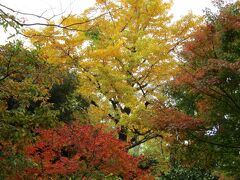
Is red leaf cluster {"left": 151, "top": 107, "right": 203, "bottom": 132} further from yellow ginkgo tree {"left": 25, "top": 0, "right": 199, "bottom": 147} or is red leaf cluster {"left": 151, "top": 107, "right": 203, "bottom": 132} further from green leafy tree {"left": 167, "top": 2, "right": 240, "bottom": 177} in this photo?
yellow ginkgo tree {"left": 25, "top": 0, "right": 199, "bottom": 147}

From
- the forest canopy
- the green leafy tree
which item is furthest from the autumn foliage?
the green leafy tree

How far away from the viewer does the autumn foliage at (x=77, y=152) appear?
30.7 feet

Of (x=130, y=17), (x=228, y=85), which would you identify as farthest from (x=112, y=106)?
(x=228, y=85)

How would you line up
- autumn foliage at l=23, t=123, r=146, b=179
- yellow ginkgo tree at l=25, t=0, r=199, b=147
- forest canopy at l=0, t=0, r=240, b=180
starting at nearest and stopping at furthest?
forest canopy at l=0, t=0, r=240, b=180 → autumn foliage at l=23, t=123, r=146, b=179 → yellow ginkgo tree at l=25, t=0, r=199, b=147

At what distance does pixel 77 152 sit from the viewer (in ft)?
33.7

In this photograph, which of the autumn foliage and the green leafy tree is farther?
the autumn foliage

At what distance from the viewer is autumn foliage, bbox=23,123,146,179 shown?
9344 millimetres

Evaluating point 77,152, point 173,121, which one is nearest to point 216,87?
point 173,121

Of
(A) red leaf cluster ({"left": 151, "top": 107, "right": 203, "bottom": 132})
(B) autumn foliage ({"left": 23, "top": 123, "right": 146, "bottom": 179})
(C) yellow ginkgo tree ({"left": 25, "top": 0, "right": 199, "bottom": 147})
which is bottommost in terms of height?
(B) autumn foliage ({"left": 23, "top": 123, "right": 146, "bottom": 179})

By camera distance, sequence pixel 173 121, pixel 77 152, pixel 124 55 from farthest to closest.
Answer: pixel 124 55, pixel 77 152, pixel 173 121

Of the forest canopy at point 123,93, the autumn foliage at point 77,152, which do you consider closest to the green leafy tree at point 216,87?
the forest canopy at point 123,93

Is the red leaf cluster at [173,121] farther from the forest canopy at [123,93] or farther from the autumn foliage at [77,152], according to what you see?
the autumn foliage at [77,152]

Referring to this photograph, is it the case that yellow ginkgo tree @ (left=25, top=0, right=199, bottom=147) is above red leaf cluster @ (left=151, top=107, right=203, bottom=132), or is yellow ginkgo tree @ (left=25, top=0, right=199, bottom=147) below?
above

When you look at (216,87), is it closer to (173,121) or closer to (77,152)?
(173,121)
